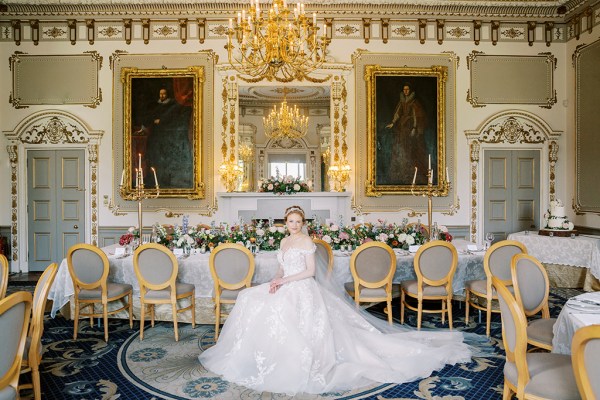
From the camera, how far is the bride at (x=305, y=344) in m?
3.42

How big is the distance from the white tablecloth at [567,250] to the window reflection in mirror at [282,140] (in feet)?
12.2

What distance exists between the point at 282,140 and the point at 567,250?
5.16 metres

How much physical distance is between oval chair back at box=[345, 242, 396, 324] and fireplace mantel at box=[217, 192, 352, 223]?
11.5 ft

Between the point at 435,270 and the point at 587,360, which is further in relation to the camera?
the point at 435,270

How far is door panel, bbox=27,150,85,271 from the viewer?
851 cm

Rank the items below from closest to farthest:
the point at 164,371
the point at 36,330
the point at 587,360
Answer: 1. the point at 587,360
2. the point at 36,330
3. the point at 164,371

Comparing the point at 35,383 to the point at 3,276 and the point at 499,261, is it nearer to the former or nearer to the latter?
the point at 3,276

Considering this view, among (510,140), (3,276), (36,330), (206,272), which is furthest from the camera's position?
(510,140)

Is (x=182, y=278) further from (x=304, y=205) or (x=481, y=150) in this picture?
(x=481, y=150)

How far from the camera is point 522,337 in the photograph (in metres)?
2.45

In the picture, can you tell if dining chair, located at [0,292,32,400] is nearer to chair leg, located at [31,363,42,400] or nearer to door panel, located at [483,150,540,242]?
chair leg, located at [31,363,42,400]

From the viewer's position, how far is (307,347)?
3477 mm

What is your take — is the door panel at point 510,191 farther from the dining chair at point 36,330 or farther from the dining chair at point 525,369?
the dining chair at point 36,330

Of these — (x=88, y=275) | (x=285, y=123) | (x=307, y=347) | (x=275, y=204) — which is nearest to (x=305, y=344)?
(x=307, y=347)
